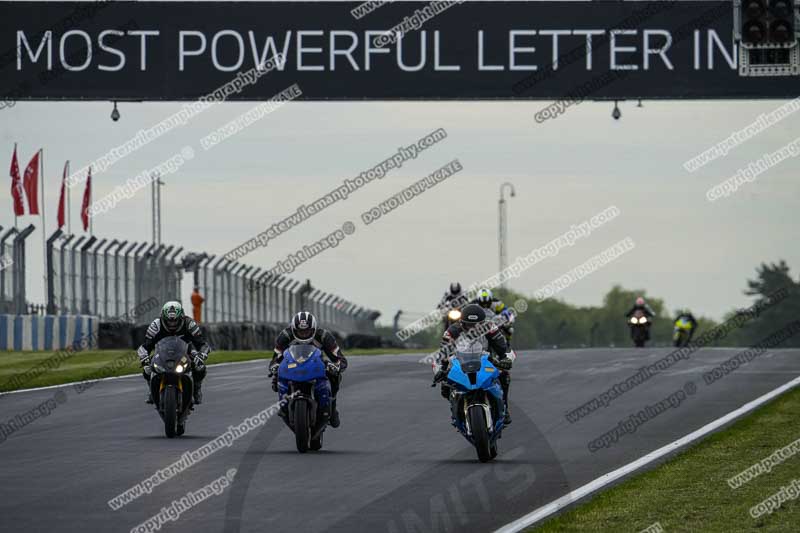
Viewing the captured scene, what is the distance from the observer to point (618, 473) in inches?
523

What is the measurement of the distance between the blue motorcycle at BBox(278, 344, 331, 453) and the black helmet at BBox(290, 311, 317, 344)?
3.5 inches

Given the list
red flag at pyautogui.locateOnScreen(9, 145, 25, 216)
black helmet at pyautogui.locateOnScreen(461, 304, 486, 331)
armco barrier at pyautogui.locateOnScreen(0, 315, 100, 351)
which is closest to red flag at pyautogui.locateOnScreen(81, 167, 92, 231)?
red flag at pyautogui.locateOnScreen(9, 145, 25, 216)

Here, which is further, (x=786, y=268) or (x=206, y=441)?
Answer: (x=786, y=268)

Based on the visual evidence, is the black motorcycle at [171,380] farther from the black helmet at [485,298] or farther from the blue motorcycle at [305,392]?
the black helmet at [485,298]

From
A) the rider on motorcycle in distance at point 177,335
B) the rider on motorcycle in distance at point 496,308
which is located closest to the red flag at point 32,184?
the rider on motorcycle in distance at point 496,308

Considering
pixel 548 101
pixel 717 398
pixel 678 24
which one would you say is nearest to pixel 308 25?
pixel 548 101

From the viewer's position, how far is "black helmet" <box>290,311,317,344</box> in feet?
49.0

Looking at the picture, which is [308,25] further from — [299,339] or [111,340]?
[299,339]

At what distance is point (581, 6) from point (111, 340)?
12440mm

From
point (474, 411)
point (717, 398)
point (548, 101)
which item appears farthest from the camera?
point (548, 101)

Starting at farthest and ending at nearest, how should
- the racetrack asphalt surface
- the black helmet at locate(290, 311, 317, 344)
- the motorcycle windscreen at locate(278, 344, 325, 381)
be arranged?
the black helmet at locate(290, 311, 317, 344) < the motorcycle windscreen at locate(278, 344, 325, 381) < the racetrack asphalt surface

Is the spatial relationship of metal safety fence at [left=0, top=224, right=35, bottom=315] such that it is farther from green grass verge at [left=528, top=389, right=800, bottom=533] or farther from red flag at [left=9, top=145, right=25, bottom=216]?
green grass verge at [left=528, top=389, right=800, bottom=533]

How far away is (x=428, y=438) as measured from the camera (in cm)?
1625

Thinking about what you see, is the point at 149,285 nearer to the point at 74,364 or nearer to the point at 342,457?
the point at 74,364
